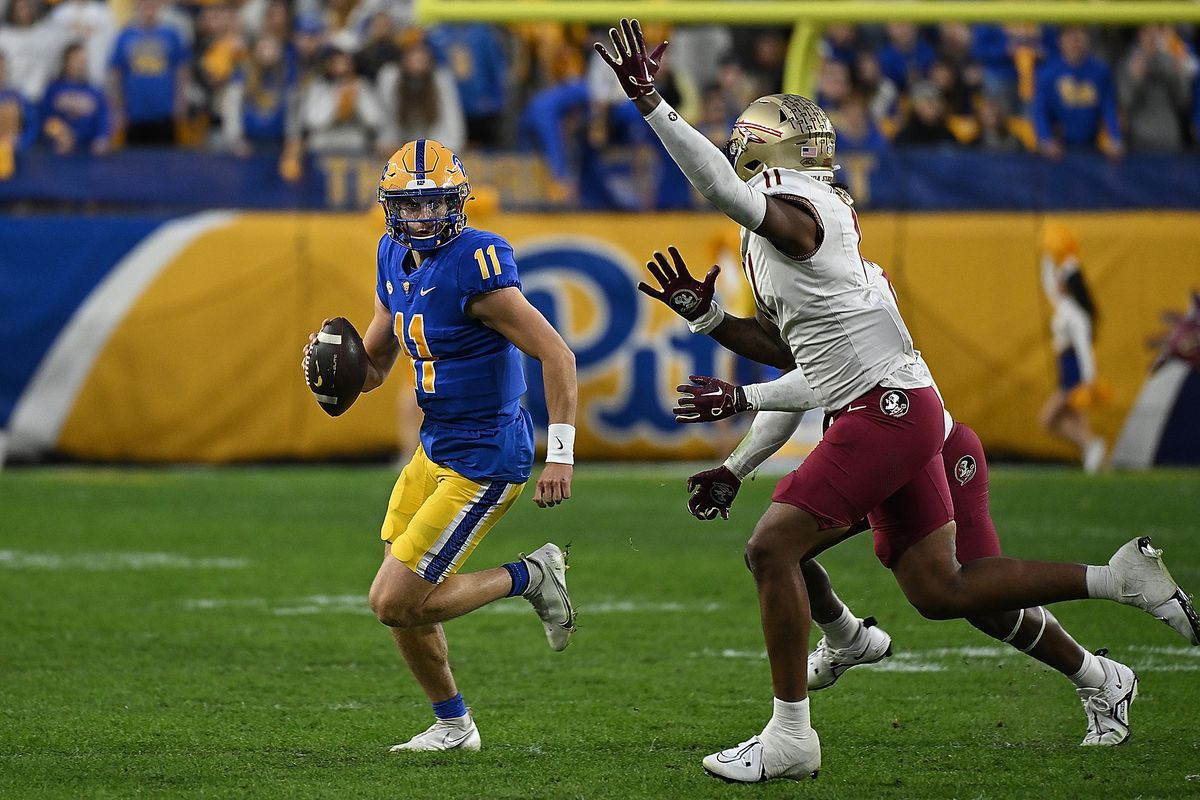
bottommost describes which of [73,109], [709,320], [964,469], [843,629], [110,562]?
[110,562]

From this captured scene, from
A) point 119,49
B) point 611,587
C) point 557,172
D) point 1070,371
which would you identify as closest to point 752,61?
point 557,172

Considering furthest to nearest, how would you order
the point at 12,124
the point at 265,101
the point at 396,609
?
the point at 265,101 < the point at 12,124 < the point at 396,609

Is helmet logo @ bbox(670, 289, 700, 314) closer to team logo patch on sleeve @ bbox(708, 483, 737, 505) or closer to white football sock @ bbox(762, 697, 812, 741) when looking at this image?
team logo patch on sleeve @ bbox(708, 483, 737, 505)

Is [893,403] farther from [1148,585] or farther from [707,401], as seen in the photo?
[1148,585]

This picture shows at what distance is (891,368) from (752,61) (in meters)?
9.88

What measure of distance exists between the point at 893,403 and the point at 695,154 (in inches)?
33.7

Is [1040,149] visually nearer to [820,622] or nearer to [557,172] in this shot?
[557,172]

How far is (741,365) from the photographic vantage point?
12.7 meters

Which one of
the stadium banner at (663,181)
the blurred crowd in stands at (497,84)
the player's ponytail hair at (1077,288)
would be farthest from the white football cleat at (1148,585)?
the blurred crowd in stands at (497,84)

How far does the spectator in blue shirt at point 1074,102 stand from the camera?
13.5 meters

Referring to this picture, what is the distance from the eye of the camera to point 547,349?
4.88 m

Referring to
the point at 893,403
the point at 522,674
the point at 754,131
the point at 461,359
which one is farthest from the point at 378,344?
the point at 893,403

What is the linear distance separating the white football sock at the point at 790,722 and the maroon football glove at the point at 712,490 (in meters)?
0.66

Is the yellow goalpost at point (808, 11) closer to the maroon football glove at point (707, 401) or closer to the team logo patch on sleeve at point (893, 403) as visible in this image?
the maroon football glove at point (707, 401)
